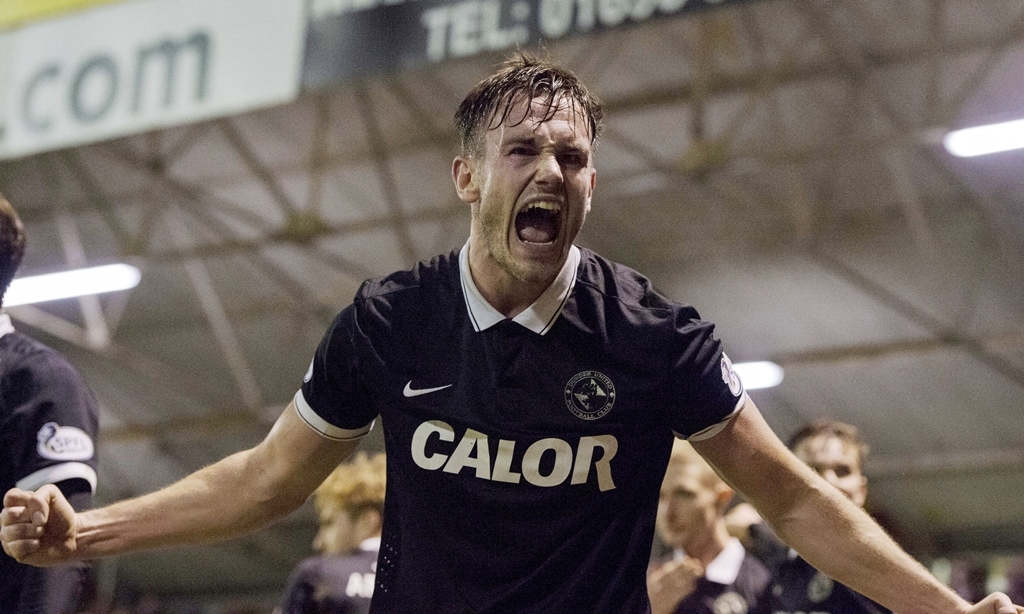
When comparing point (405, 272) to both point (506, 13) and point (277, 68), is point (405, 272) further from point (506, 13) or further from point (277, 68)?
point (277, 68)

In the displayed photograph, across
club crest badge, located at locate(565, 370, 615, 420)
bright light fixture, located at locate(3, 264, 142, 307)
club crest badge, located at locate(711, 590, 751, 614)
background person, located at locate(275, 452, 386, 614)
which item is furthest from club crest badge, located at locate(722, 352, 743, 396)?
bright light fixture, located at locate(3, 264, 142, 307)

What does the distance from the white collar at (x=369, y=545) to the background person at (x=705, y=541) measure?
3.93 feet

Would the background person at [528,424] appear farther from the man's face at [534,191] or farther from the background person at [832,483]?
the background person at [832,483]

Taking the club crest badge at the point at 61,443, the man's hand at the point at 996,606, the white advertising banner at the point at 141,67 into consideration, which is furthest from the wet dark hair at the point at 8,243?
the man's hand at the point at 996,606

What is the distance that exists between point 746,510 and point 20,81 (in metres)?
4.11

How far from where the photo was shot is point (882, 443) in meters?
15.2

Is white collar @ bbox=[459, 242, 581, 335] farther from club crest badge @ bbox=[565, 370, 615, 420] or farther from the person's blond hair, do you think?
the person's blond hair

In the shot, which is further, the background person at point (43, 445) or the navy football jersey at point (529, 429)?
the background person at point (43, 445)

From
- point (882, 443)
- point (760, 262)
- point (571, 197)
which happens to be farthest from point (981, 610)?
point (882, 443)

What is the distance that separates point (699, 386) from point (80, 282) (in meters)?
12.1

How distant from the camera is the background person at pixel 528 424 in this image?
8.23ft

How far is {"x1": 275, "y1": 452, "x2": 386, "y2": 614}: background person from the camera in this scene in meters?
4.78

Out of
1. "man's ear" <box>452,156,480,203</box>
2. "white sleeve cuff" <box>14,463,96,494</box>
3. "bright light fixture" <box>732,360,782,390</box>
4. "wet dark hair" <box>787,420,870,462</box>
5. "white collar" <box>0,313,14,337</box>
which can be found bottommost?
"white sleeve cuff" <box>14,463,96,494</box>

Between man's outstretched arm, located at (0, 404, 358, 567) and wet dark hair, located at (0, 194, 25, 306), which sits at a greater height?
wet dark hair, located at (0, 194, 25, 306)
